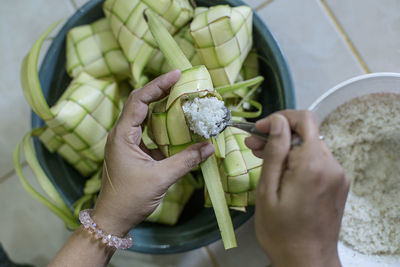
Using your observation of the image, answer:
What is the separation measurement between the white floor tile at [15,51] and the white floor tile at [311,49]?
0.52 metres

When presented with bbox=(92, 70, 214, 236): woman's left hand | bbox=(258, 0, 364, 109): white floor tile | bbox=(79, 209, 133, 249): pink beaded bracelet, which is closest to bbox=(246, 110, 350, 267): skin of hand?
bbox=(92, 70, 214, 236): woman's left hand

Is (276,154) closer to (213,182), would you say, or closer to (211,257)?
(213,182)

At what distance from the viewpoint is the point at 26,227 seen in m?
0.81

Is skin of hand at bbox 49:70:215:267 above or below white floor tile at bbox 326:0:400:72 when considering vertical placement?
above

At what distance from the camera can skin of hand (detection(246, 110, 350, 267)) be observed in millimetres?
361

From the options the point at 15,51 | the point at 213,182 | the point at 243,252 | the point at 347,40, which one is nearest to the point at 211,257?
the point at 243,252

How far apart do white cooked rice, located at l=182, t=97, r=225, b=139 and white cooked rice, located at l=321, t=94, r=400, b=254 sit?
27 cm

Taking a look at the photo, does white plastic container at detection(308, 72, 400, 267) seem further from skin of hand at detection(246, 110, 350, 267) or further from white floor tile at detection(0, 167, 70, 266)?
white floor tile at detection(0, 167, 70, 266)

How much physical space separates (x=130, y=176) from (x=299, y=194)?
0.22m

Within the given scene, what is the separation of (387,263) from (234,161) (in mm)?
322

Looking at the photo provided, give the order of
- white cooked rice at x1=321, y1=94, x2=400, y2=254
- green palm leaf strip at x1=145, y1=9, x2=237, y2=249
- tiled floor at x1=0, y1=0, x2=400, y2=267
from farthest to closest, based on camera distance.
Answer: tiled floor at x1=0, y1=0, x2=400, y2=267 → white cooked rice at x1=321, y1=94, x2=400, y2=254 → green palm leaf strip at x1=145, y1=9, x2=237, y2=249

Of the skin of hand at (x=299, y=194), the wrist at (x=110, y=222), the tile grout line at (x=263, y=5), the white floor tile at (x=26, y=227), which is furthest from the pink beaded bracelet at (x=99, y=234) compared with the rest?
the tile grout line at (x=263, y=5)

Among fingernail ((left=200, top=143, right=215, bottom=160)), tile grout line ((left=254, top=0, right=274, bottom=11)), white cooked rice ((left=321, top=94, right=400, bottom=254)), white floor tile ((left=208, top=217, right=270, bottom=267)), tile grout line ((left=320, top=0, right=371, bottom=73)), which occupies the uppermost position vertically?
tile grout line ((left=254, top=0, right=274, bottom=11))

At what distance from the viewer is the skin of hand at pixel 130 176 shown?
0.45m
